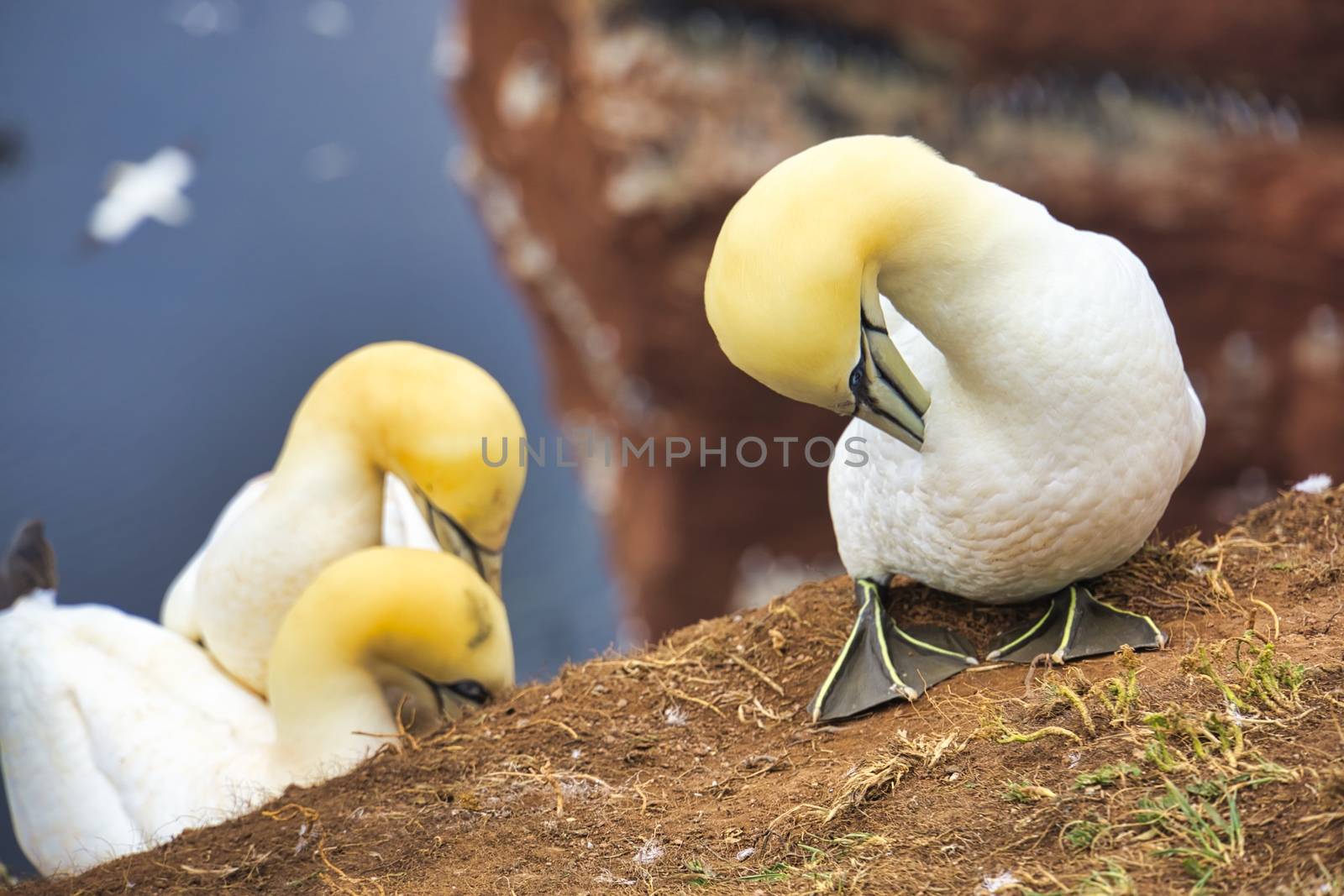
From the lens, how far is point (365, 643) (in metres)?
2.98

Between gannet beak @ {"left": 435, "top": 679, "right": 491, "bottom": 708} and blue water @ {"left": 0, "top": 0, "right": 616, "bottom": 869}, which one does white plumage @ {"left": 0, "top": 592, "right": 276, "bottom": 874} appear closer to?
gannet beak @ {"left": 435, "top": 679, "right": 491, "bottom": 708}

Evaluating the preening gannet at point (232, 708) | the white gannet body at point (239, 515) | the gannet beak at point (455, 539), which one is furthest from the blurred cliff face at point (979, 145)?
the preening gannet at point (232, 708)

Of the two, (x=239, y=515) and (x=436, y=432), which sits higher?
(x=436, y=432)

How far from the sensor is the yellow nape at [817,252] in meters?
1.93

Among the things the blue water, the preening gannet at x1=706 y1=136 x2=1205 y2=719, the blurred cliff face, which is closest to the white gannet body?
the blue water

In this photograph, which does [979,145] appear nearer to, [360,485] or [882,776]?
[360,485]

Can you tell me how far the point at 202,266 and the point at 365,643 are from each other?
291cm

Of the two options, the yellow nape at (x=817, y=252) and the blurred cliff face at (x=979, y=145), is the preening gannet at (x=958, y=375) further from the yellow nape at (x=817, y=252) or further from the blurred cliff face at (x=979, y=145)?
the blurred cliff face at (x=979, y=145)

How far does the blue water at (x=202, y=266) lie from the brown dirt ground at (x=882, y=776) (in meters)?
2.73

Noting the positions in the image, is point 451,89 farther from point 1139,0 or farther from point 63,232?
point 1139,0

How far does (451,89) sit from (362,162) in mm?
961

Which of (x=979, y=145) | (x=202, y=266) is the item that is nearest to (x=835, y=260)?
(x=202, y=266)

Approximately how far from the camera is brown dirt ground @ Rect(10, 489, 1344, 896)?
1.70m

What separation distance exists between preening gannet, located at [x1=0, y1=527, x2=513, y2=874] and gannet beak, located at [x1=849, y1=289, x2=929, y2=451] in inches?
49.6
